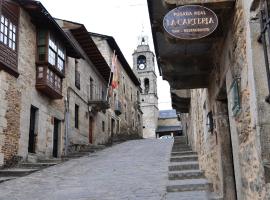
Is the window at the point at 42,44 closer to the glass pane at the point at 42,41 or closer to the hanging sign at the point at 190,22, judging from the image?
the glass pane at the point at 42,41

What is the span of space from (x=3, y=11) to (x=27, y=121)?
4.31 m

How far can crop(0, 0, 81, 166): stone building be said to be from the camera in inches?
545

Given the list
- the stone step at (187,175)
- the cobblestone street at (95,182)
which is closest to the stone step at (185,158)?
the cobblestone street at (95,182)

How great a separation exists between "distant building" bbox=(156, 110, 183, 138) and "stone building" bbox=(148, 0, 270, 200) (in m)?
57.4

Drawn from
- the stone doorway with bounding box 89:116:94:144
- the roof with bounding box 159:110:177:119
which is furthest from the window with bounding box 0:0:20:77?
the roof with bounding box 159:110:177:119

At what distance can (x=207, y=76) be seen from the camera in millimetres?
8438

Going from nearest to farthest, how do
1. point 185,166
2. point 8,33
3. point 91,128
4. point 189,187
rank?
point 189,187, point 185,166, point 8,33, point 91,128

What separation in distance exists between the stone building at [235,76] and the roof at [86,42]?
1440cm

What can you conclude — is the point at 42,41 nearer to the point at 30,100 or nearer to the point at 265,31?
the point at 30,100

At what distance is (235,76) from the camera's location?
15.9ft

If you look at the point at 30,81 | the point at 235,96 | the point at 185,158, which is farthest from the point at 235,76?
the point at 30,81

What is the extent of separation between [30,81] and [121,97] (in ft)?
68.0

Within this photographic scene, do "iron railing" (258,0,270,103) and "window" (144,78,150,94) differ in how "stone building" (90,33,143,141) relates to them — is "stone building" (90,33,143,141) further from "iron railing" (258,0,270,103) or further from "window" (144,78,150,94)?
"iron railing" (258,0,270,103)

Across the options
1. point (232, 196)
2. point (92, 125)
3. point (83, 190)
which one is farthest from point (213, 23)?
point (92, 125)
